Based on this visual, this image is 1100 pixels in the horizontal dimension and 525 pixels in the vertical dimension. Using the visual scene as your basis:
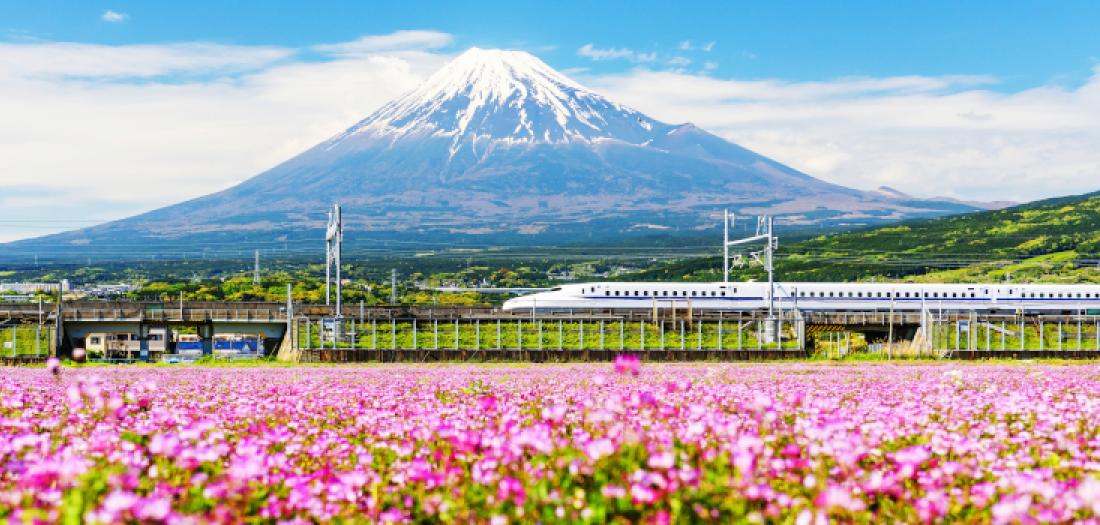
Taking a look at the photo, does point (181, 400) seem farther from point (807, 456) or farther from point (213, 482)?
point (807, 456)

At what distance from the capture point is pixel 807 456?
8672 millimetres

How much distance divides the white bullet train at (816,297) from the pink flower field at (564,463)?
6167 centimetres

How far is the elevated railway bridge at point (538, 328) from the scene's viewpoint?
5794 cm

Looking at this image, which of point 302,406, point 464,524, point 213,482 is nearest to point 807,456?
point 464,524

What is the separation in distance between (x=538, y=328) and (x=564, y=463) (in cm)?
5469

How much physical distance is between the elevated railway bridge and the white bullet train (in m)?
9.21

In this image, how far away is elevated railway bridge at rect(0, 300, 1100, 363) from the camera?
190ft

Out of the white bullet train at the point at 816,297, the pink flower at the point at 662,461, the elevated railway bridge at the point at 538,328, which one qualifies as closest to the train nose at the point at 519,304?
the white bullet train at the point at 816,297

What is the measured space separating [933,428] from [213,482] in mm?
6425

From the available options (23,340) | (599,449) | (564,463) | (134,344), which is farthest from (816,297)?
(599,449)

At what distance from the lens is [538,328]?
62250mm

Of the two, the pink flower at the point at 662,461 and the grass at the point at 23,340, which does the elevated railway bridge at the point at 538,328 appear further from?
the pink flower at the point at 662,461

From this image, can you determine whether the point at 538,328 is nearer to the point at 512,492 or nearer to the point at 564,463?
the point at 564,463

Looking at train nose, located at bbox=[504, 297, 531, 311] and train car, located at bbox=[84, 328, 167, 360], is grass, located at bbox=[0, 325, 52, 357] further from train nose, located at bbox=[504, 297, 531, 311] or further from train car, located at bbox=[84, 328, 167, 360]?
train nose, located at bbox=[504, 297, 531, 311]
